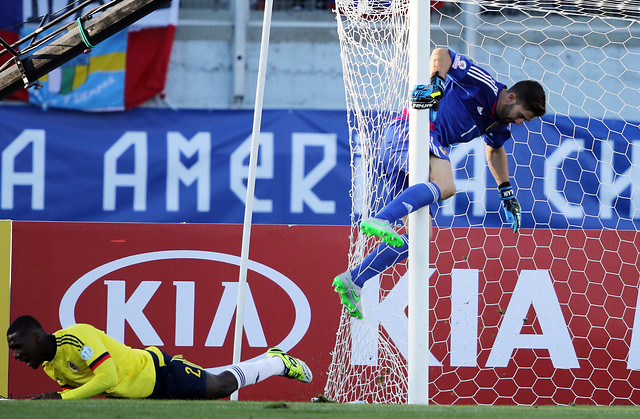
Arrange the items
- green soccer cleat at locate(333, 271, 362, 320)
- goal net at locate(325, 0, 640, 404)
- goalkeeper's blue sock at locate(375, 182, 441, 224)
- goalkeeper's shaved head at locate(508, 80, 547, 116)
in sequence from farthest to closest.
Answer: goal net at locate(325, 0, 640, 404) < goalkeeper's shaved head at locate(508, 80, 547, 116) < green soccer cleat at locate(333, 271, 362, 320) < goalkeeper's blue sock at locate(375, 182, 441, 224)

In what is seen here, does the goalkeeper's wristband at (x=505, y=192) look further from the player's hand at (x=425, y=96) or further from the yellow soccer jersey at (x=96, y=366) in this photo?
the yellow soccer jersey at (x=96, y=366)

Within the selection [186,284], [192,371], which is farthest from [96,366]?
[186,284]

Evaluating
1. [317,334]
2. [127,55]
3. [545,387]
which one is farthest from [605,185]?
[127,55]

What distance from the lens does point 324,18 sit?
10.1 meters

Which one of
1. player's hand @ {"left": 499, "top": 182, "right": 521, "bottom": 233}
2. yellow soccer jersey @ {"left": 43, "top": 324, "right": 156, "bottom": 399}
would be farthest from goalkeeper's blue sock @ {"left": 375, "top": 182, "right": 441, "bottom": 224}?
yellow soccer jersey @ {"left": 43, "top": 324, "right": 156, "bottom": 399}

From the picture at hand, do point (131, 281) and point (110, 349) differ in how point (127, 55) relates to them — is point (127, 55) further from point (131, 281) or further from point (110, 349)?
point (110, 349)

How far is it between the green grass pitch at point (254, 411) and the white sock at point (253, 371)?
712 millimetres

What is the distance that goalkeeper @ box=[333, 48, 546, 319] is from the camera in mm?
4359

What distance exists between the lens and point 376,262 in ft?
15.6

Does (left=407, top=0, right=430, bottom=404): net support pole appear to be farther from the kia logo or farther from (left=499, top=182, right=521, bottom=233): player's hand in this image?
the kia logo

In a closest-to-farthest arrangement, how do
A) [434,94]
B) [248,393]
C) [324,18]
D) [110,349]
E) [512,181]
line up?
[434,94], [110,349], [248,393], [512,181], [324,18]

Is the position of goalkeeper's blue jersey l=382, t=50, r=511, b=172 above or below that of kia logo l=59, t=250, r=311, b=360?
above

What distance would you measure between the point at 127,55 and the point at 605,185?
202 inches

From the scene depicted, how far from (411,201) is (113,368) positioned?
5.73 feet
